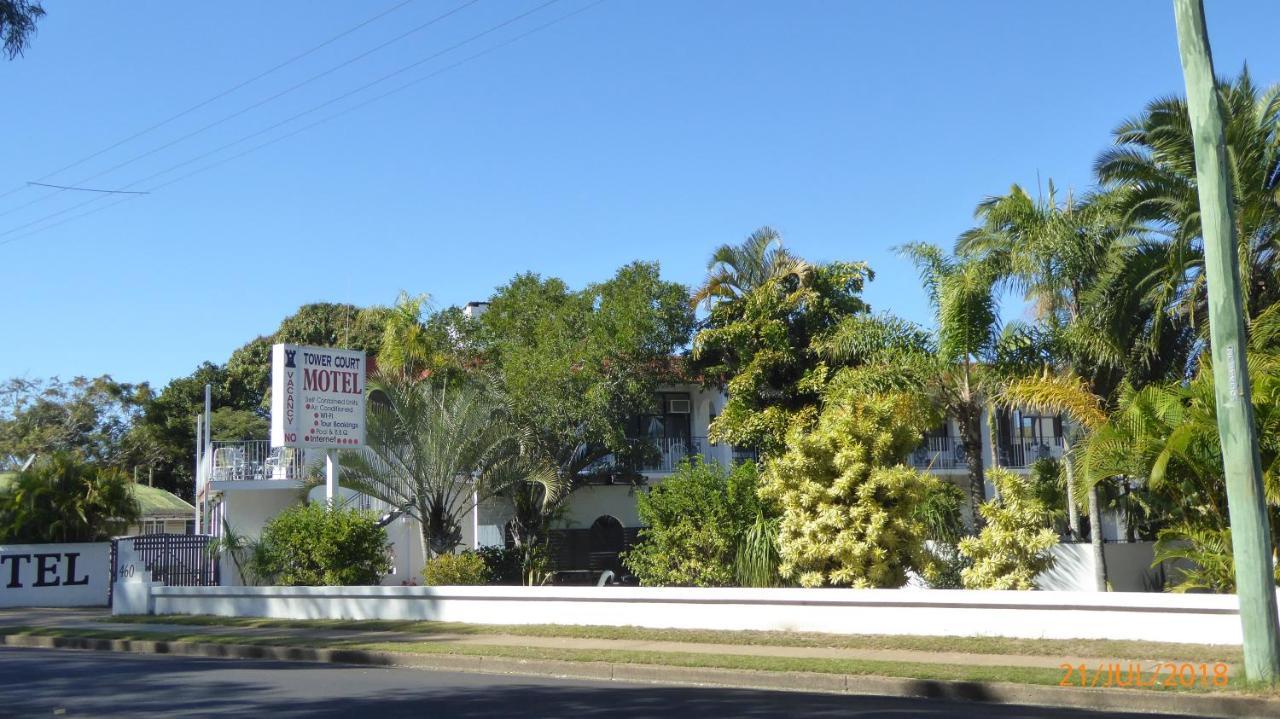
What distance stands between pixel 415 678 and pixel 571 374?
45.5ft

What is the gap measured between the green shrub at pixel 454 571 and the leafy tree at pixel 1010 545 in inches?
396

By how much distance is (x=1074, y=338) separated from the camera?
1973cm

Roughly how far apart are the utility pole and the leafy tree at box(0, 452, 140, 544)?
25.8 meters

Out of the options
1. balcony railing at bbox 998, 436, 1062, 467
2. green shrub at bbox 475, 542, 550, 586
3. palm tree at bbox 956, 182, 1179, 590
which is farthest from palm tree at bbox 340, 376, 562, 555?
balcony railing at bbox 998, 436, 1062, 467

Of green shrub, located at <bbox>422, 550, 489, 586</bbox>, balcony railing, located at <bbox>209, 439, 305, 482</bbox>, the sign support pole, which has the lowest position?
green shrub, located at <bbox>422, 550, 489, 586</bbox>

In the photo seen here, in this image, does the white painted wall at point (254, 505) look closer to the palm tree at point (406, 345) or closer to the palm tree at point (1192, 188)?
the palm tree at point (406, 345)

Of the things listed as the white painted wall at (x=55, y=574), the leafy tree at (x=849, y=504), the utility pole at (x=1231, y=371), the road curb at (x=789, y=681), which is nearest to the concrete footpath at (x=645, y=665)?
the road curb at (x=789, y=681)

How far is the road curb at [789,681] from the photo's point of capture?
10.2 meters

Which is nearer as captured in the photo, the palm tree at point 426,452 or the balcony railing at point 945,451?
the palm tree at point 426,452

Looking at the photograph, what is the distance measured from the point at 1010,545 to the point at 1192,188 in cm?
686

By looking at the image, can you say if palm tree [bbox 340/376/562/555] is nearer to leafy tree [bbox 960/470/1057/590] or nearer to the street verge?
the street verge

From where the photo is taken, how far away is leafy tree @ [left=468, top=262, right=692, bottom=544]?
1049 inches

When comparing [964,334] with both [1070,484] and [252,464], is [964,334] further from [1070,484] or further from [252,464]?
[252,464]

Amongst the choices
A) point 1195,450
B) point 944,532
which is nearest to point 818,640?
point 944,532
